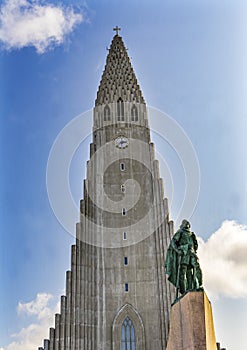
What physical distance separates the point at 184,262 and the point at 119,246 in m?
19.1

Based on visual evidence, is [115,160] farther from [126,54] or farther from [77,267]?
[126,54]

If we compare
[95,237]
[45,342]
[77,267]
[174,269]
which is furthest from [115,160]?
[174,269]

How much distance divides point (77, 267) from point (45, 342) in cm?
547

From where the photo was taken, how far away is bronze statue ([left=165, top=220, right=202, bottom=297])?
14.3m

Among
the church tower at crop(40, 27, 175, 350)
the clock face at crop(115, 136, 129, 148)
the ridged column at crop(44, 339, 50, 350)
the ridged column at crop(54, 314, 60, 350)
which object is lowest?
the ridged column at crop(44, 339, 50, 350)

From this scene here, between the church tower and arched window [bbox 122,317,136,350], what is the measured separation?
0.06 metres

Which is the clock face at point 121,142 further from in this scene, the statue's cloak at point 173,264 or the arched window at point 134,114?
the statue's cloak at point 173,264

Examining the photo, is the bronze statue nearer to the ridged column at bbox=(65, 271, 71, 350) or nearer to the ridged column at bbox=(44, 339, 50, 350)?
the ridged column at bbox=(65, 271, 71, 350)

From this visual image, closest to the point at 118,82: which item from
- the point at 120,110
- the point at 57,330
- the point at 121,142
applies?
the point at 120,110

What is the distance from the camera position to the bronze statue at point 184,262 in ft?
46.8

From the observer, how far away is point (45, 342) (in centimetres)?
A: 2856

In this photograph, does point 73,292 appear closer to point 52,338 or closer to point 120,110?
point 52,338

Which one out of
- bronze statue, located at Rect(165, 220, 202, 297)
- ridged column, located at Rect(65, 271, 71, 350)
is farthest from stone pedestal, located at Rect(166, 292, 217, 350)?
ridged column, located at Rect(65, 271, 71, 350)

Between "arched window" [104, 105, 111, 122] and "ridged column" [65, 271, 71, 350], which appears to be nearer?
"ridged column" [65, 271, 71, 350]
